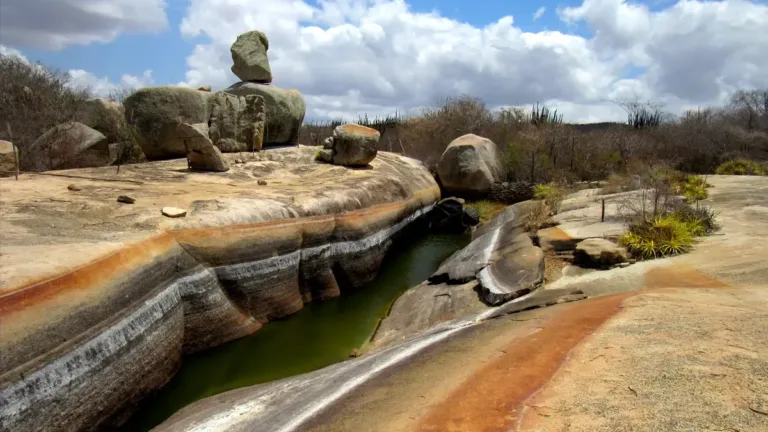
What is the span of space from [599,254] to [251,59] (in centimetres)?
1331

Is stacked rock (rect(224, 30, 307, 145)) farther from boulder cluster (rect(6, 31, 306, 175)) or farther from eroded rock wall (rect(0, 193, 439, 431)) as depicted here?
eroded rock wall (rect(0, 193, 439, 431))

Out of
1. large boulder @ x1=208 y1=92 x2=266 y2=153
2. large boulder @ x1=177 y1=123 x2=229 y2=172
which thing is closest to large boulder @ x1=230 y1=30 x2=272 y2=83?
large boulder @ x1=208 y1=92 x2=266 y2=153

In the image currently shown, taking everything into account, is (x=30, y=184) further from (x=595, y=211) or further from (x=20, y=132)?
(x=595, y=211)

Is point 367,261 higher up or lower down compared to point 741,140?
lower down

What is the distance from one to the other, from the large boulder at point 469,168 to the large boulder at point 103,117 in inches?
465

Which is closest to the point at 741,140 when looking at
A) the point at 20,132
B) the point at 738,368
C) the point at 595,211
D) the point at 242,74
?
the point at 595,211

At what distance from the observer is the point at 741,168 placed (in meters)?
18.6

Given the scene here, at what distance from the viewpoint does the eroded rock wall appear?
4789mm

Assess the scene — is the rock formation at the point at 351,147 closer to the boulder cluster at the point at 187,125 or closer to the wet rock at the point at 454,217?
the boulder cluster at the point at 187,125

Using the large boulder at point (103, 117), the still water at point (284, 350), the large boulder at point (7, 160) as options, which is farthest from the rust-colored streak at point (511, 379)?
the large boulder at point (103, 117)

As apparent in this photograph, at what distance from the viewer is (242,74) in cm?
1755

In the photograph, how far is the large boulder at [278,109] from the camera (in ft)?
55.2

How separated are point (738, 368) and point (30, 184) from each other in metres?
10.5

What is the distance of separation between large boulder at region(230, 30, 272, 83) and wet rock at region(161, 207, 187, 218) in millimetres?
10405
